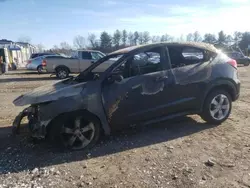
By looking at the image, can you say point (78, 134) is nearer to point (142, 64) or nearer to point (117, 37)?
point (142, 64)

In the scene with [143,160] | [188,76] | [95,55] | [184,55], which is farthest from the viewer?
[95,55]

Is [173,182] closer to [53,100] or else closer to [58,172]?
[58,172]

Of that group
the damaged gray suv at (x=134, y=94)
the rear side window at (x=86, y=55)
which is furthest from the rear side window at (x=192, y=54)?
the rear side window at (x=86, y=55)

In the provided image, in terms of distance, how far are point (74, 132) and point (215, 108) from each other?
3076 millimetres

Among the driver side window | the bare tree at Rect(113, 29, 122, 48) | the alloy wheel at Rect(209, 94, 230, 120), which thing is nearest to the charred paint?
the driver side window

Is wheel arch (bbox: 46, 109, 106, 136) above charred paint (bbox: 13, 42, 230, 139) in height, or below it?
below

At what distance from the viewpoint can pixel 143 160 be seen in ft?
14.0

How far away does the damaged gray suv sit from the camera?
179 inches

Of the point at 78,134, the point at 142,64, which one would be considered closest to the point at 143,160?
the point at 78,134

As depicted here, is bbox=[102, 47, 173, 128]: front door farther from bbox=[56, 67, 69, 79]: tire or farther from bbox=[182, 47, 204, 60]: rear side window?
bbox=[56, 67, 69, 79]: tire

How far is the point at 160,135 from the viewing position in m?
5.36

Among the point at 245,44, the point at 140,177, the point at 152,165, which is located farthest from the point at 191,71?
the point at 245,44

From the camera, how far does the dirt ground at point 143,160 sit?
3.68 metres

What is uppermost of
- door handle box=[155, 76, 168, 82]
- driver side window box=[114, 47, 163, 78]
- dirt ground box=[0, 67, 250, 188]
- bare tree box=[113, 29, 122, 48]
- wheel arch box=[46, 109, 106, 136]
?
bare tree box=[113, 29, 122, 48]
